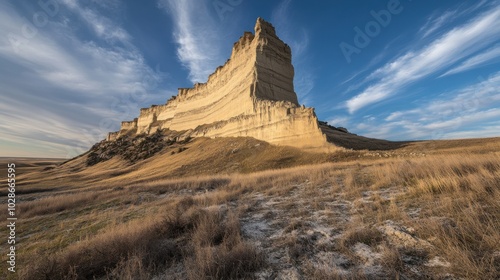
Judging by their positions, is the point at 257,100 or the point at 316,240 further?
the point at 257,100

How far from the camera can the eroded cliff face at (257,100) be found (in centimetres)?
2447

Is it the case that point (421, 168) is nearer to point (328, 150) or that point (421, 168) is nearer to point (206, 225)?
point (206, 225)

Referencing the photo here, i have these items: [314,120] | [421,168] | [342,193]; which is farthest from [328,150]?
[342,193]

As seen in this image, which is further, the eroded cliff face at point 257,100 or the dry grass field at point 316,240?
the eroded cliff face at point 257,100

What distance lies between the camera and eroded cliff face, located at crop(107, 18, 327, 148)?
24.5 meters

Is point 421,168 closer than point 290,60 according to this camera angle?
Yes

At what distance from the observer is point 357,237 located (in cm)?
326

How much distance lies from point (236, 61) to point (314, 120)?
22744 millimetres

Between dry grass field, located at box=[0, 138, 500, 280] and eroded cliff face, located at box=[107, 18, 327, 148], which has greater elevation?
eroded cliff face, located at box=[107, 18, 327, 148]

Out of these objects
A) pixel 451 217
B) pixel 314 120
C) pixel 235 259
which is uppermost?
pixel 314 120

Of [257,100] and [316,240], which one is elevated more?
[257,100]

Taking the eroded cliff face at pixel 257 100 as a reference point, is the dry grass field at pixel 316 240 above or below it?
below

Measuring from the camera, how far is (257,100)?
30594mm

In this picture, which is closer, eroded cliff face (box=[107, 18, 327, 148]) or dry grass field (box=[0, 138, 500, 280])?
dry grass field (box=[0, 138, 500, 280])
